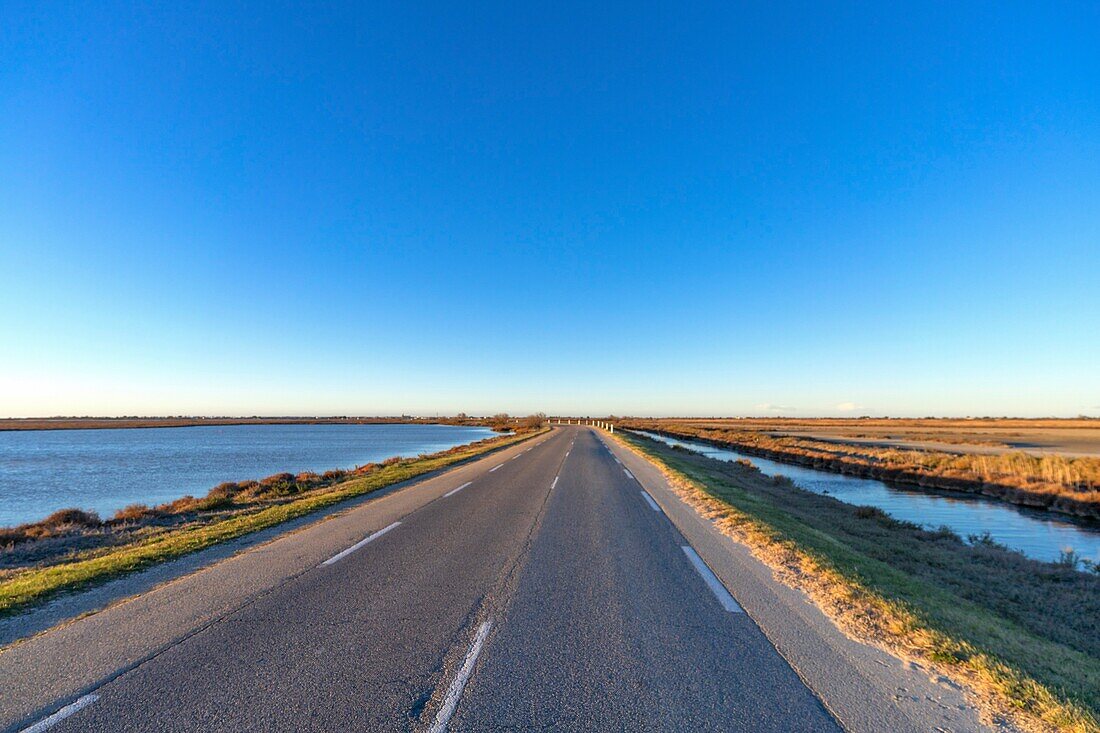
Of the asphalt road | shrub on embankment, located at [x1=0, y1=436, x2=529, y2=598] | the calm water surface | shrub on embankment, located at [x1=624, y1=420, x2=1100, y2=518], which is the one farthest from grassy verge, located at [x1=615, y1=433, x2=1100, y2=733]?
shrub on embankment, located at [x1=624, y1=420, x2=1100, y2=518]

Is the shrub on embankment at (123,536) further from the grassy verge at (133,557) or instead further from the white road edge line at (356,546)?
the white road edge line at (356,546)

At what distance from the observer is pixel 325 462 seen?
37.1 m

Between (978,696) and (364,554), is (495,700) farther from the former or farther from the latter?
(364,554)

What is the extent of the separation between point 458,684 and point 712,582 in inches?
153

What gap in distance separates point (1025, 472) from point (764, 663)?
88.3 feet

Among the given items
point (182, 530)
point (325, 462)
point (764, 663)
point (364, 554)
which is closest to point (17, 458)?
point (325, 462)

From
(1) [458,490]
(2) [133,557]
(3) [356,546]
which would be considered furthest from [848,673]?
(1) [458,490]

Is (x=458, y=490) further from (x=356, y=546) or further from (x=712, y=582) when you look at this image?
(x=712, y=582)

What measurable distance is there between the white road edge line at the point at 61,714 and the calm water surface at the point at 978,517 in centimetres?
1705

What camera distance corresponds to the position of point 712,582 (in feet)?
21.3

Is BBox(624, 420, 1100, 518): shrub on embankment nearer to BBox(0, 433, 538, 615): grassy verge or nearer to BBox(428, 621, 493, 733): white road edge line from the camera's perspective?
BBox(428, 621, 493, 733): white road edge line

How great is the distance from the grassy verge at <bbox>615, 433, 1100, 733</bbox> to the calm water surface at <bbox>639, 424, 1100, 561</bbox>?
2599mm

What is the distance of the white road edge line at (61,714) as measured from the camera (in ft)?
10.9

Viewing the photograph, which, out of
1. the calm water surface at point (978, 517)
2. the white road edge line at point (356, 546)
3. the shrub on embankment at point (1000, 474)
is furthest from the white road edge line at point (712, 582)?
the shrub on embankment at point (1000, 474)
